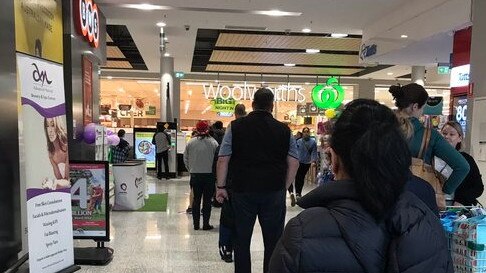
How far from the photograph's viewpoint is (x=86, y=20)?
5840 mm

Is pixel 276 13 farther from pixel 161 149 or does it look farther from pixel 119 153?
pixel 161 149

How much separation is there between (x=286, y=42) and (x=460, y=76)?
582 cm

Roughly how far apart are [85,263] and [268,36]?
7.61m

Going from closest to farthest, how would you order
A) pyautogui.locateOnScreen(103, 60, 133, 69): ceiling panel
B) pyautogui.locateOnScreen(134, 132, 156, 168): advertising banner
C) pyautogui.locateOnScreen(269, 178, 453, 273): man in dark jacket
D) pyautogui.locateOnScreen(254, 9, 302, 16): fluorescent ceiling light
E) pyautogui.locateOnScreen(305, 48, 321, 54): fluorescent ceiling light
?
pyautogui.locateOnScreen(269, 178, 453, 273): man in dark jacket < pyautogui.locateOnScreen(254, 9, 302, 16): fluorescent ceiling light < pyautogui.locateOnScreen(305, 48, 321, 54): fluorescent ceiling light < pyautogui.locateOnScreen(134, 132, 156, 168): advertising banner < pyautogui.locateOnScreen(103, 60, 133, 69): ceiling panel

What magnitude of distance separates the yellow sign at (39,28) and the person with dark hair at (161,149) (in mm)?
7285

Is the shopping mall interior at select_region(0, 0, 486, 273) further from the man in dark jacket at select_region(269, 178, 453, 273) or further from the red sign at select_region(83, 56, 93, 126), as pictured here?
the man in dark jacket at select_region(269, 178, 453, 273)

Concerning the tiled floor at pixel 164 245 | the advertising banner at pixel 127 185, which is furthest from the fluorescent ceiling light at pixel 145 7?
the tiled floor at pixel 164 245

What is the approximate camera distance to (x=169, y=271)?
13.9 feet

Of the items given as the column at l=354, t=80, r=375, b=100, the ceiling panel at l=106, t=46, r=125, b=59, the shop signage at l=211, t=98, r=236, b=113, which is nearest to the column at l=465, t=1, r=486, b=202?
the ceiling panel at l=106, t=46, r=125, b=59

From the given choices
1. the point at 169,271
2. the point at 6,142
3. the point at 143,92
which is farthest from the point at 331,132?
the point at 143,92

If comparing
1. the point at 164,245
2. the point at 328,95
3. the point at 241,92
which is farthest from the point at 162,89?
the point at 164,245

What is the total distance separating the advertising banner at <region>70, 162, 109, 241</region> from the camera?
15.2 feet

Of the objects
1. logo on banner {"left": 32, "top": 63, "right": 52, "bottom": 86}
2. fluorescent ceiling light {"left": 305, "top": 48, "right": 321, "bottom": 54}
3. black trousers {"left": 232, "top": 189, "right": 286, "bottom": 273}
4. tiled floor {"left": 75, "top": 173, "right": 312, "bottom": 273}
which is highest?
fluorescent ceiling light {"left": 305, "top": 48, "right": 321, "bottom": 54}

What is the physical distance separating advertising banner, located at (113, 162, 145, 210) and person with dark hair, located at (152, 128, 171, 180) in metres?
4.87
